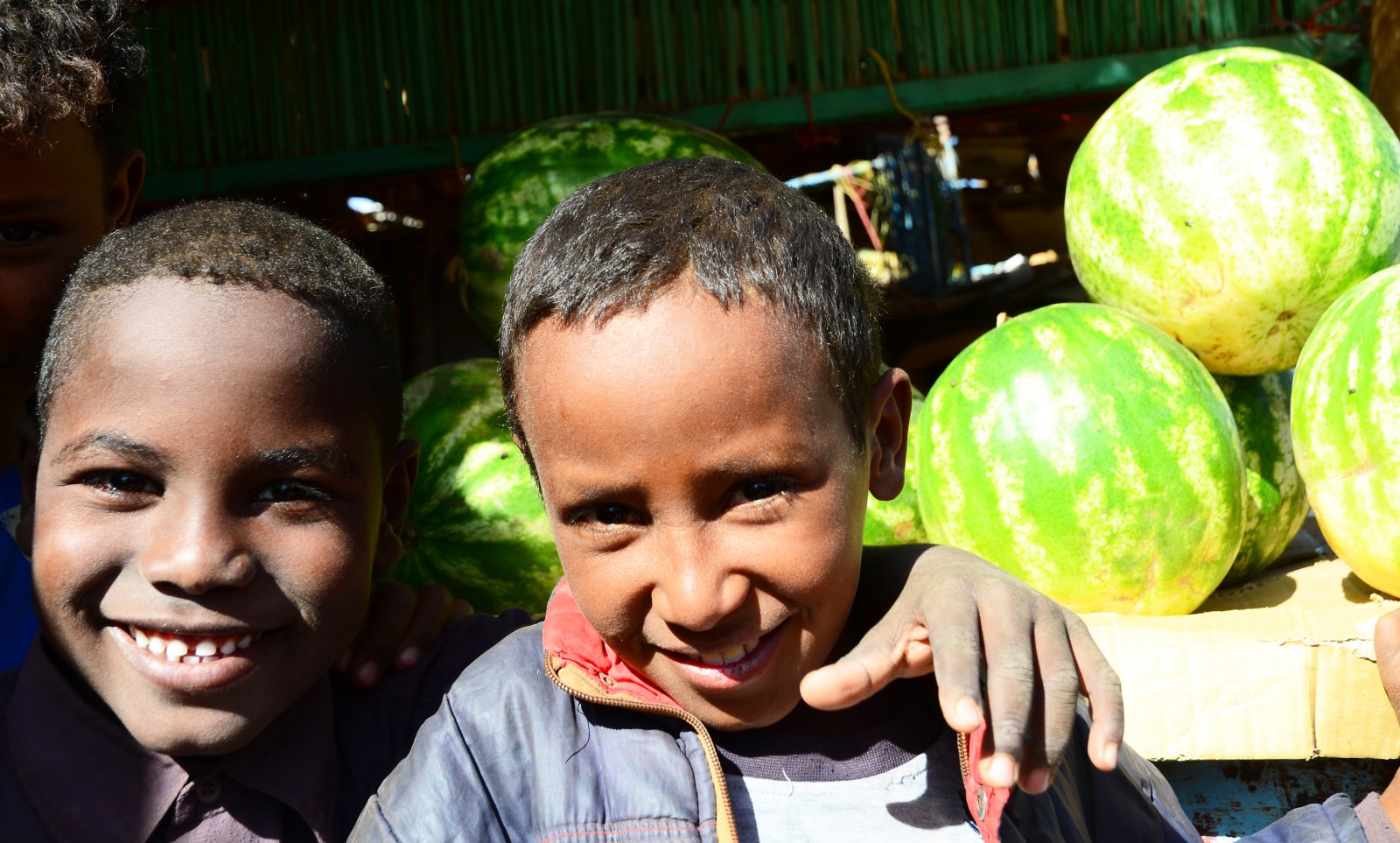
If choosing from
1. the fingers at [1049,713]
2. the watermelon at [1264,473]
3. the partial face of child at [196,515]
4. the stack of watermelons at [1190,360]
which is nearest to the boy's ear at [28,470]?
the partial face of child at [196,515]

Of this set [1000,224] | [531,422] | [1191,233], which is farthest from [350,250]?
[1000,224]

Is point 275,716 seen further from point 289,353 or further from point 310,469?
point 289,353

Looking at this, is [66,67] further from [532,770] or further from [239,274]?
[532,770]

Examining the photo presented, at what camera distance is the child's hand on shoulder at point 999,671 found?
135cm

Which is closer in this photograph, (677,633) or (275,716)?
(677,633)

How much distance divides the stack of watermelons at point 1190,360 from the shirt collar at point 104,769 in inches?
61.5

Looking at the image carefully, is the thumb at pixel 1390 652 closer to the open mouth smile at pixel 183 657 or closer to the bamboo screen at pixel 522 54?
the open mouth smile at pixel 183 657

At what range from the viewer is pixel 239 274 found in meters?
1.97

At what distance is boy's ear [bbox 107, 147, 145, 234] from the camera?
2.58m

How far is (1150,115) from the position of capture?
9.98 feet

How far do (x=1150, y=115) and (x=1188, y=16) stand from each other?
3.49 feet

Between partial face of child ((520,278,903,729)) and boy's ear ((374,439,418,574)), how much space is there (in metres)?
0.64

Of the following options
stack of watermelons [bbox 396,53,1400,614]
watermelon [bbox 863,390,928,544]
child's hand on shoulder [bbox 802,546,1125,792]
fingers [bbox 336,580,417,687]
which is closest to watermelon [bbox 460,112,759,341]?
stack of watermelons [bbox 396,53,1400,614]

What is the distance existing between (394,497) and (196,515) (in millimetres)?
491
